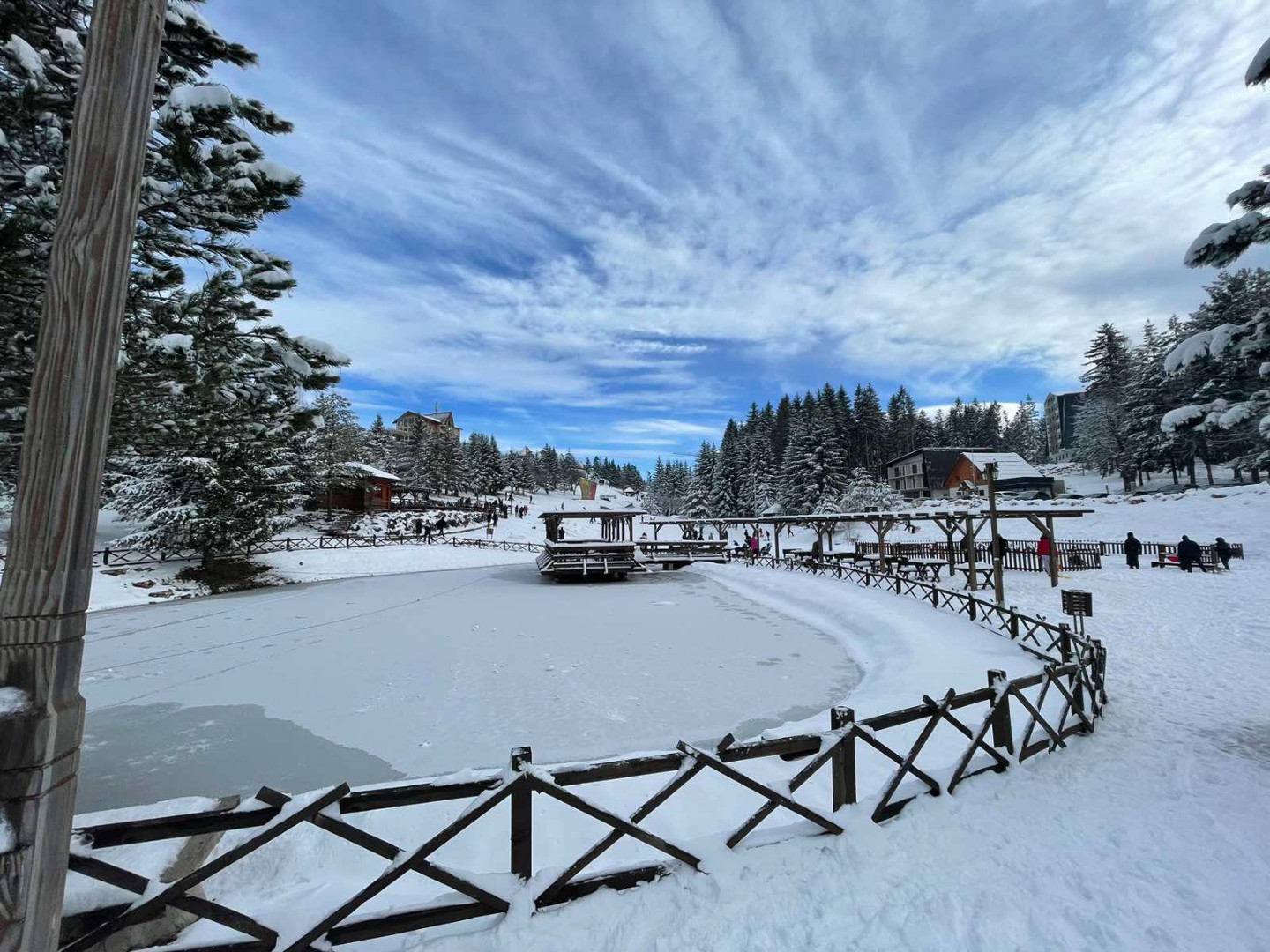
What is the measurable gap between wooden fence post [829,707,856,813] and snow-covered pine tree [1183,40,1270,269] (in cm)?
570

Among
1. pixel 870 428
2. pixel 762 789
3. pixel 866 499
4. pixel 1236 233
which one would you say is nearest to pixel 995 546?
pixel 1236 233

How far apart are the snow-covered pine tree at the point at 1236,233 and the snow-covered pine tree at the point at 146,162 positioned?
9551 mm

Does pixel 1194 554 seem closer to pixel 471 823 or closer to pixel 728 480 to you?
pixel 471 823

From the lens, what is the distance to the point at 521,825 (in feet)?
11.6

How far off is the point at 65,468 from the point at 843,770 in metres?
5.27

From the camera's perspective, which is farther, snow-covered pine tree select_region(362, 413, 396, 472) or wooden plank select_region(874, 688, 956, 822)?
snow-covered pine tree select_region(362, 413, 396, 472)

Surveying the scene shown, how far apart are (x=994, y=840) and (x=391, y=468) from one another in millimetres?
72284

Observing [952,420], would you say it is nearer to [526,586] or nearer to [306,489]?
[526,586]

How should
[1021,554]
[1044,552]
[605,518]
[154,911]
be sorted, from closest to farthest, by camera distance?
[154,911] → [1044,552] → [1021,554] → [605,518]

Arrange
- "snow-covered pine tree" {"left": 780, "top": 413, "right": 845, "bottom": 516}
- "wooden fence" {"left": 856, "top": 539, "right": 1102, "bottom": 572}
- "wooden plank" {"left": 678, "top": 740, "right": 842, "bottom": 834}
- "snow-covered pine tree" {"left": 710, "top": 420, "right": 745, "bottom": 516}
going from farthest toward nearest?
"snow-covered pine tree" {"left": 710, "top": 420, "right": 745, "bottom": 516}
"snow-covered pine tree" {"left": 780, "top": 413, "right": 845, "bottom": 516}
"wooden fence" {"left": 856, "top": 539, "right": 1102, "bottom": 572}
"wooden plank" {"left": 678, "top": 740, "right": 842, "bottom": 834}

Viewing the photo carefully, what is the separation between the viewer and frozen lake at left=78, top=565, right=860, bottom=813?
6145 mm

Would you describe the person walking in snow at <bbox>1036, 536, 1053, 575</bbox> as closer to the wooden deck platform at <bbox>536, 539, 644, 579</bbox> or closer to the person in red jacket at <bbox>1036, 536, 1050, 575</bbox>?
the person in red jacket at <bbox>1036, 536, 1050, 575</bbox>

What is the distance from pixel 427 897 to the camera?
11.6 feet

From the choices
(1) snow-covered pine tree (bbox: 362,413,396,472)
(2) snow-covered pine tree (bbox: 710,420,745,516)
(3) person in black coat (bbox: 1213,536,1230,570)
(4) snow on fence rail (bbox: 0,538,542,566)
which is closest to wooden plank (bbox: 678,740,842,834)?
(4) snow on fence rail (bbox: 0,538,542,566)
